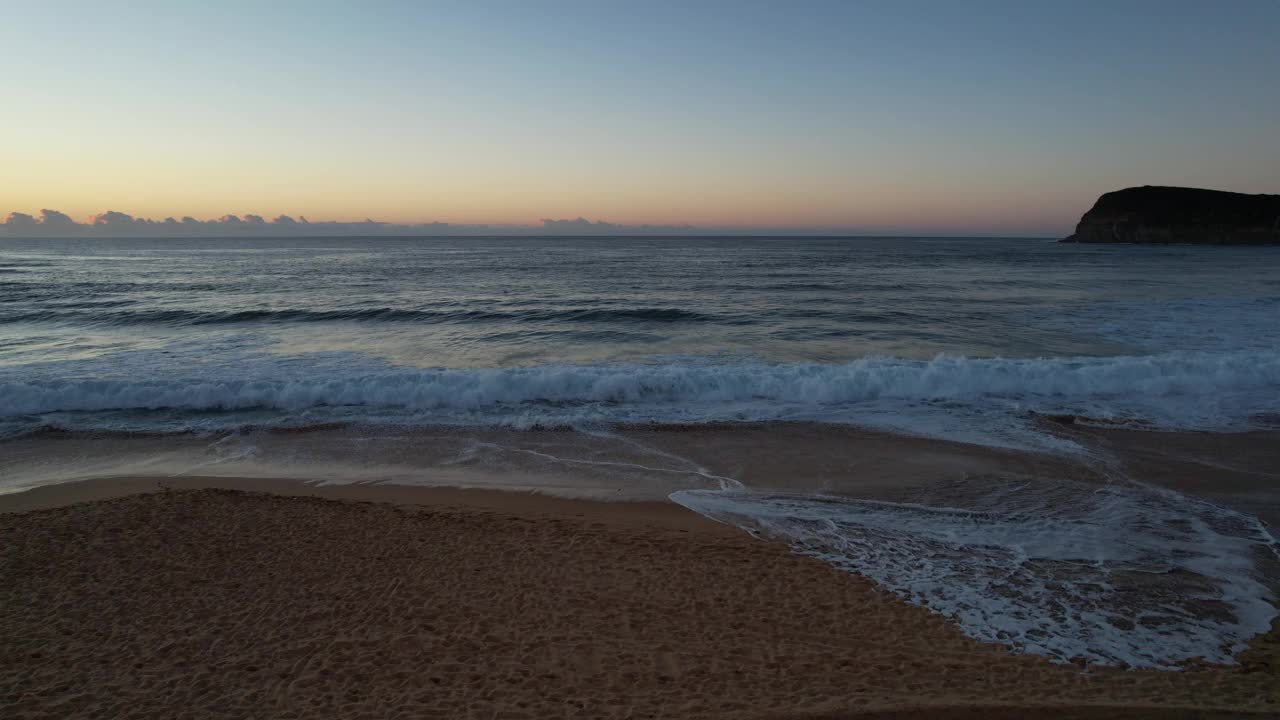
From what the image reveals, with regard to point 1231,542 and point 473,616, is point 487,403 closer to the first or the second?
point 473,616

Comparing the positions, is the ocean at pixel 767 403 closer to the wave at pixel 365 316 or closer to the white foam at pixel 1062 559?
the white foam at pixel 1062 559

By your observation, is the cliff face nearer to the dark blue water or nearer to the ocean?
the dark blue water

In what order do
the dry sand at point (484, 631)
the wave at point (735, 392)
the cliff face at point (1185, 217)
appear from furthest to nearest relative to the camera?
the cliff face at point (1185, 217) < the wave at point (735, 392) < the dry sand at point (484, 631)

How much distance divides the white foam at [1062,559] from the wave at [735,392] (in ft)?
13.0

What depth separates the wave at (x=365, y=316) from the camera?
21938 mm

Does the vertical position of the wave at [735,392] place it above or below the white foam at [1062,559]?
above

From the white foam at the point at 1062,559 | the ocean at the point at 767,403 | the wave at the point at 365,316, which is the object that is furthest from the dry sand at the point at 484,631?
the wave at the point at 365,316

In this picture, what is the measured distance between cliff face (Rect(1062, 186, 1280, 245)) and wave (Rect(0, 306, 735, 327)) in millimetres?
101463

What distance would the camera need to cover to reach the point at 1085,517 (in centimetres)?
678

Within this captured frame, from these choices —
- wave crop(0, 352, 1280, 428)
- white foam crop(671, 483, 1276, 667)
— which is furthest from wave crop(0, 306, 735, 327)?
white foam crop(671, 483, 1276, 667)

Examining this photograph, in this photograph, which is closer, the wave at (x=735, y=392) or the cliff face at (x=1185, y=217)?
the wave at (x=735, y=392)

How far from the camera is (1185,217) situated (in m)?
89.2

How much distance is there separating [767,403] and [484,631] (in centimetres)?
824

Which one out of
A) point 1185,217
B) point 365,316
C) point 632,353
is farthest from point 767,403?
point 1185,217
